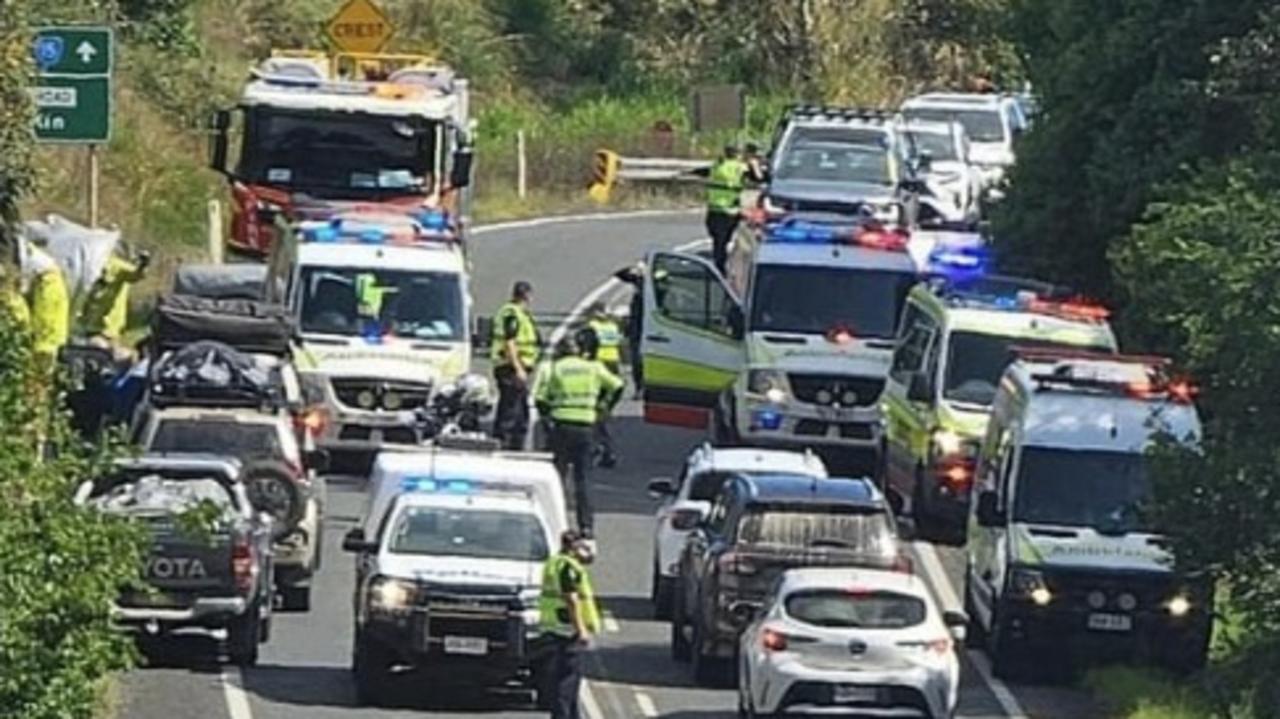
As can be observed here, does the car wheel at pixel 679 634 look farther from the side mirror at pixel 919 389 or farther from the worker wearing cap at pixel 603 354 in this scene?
the side mirror at pixel 919 389

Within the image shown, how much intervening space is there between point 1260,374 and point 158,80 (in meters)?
32.1

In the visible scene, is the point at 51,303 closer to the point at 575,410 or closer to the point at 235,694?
the point at 575,410

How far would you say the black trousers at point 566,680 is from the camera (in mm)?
27062

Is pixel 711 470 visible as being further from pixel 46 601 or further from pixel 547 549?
pixel 46 601

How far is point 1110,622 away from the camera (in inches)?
1272

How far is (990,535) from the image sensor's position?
33156mm

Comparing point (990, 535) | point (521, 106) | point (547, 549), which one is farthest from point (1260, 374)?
point (521, 106)

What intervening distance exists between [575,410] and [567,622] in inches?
353

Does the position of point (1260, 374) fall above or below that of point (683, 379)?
above

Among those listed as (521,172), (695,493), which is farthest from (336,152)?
(521,172)

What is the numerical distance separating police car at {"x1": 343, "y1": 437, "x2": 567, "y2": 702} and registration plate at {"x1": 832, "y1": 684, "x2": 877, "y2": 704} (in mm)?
2266

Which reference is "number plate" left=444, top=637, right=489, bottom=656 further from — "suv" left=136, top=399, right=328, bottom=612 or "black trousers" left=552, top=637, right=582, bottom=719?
"suv" left=136, top=399, right=328, bottom=612

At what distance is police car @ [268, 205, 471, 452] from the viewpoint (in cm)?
3984

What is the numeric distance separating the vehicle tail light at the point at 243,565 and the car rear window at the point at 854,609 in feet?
13.9
